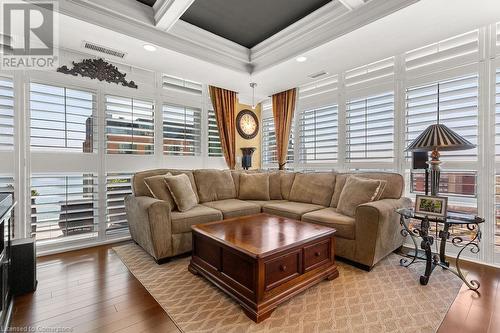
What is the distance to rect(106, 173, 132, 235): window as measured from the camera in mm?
3299

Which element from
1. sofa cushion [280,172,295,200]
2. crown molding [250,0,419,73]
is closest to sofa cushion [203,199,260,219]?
sofa cushion [280,172,295,200]

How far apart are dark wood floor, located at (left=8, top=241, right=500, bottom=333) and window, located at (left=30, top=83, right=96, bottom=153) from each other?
145cm

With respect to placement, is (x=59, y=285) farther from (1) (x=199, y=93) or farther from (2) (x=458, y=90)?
(2) (x=458, y=90)

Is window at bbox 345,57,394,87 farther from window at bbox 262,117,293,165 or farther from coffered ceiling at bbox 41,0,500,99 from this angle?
window at bbox 262,117,293,165

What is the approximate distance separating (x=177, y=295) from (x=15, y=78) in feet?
9.80

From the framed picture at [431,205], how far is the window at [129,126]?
3.51m

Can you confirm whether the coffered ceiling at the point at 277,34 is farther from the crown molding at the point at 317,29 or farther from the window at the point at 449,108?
the window at the point at 449,108

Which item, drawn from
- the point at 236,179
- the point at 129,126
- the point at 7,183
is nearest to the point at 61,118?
the point at 129,126

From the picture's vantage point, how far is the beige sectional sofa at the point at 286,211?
2.42 metres

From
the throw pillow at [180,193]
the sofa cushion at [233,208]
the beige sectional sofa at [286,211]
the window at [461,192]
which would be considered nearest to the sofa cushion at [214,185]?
the beige sectional sofa at [286,211]

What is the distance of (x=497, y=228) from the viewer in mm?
2488

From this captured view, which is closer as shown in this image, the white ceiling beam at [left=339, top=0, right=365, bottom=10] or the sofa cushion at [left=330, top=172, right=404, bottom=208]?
the white ceiling beam at [left=339, top=0, right=365, bottom=10]

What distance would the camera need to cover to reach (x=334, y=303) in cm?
187

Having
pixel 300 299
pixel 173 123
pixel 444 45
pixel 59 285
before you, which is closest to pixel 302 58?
pixel 444 45
